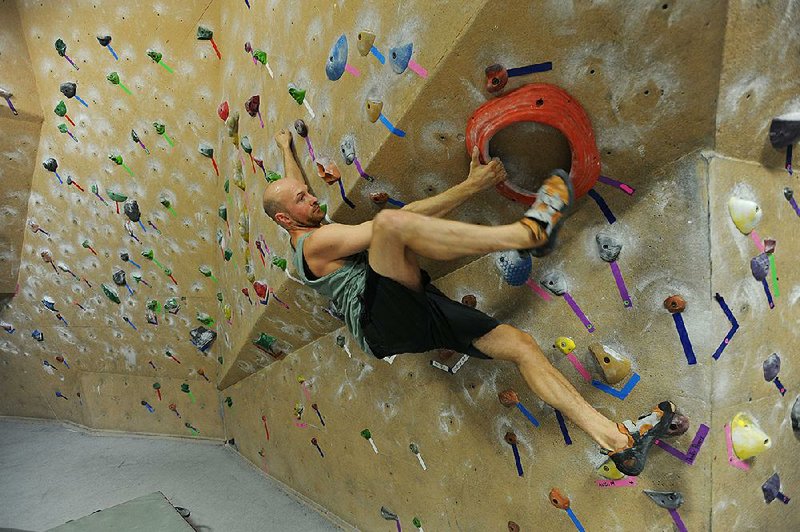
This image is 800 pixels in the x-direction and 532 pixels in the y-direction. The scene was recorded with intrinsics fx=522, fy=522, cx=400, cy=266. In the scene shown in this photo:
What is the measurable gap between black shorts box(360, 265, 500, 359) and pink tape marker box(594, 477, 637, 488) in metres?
0.48

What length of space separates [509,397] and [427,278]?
A: 0.49m

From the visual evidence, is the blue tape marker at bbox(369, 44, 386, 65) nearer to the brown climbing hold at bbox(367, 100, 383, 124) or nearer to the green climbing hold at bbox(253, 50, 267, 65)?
the brown climbing hold at bbox(367, 100, 383, 124)

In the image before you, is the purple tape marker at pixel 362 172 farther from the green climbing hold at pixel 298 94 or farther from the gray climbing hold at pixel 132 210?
the gray climbing hold at pixel 132 210

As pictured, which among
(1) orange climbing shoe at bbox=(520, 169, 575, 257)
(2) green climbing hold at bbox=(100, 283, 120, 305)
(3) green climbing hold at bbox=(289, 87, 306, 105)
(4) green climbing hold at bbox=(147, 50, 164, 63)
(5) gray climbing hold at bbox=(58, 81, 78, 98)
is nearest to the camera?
(1) orange climbing shoe at bbox=(520, 169, 575, 257)

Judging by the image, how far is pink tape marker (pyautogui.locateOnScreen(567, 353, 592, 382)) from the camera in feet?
4.86

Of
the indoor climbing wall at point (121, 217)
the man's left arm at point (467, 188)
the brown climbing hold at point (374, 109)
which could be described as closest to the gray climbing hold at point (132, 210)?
the indoor climbing wall at point (121, 217)

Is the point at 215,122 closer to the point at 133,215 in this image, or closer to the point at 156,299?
the point at 133,215

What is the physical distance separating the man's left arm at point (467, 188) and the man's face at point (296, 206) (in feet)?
1.15

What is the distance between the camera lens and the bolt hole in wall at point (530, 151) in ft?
4.44

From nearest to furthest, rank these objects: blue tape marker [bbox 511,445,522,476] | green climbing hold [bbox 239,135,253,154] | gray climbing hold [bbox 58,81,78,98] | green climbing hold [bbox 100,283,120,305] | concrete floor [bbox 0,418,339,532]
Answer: blue tape marker [bbox 511,445,522,476] < green climbing hold [bbox 239,135,253,154] < concrete floor [bbox 0,418,339,532] < gray climbing hold [bbox 58,81,78,98] < green climbing hold [bbox 100,283,120,305]

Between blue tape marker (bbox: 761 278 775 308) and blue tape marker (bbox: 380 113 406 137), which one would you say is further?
blue tape marker (bbox: 380 113 406 137)

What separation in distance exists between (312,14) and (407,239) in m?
0.94

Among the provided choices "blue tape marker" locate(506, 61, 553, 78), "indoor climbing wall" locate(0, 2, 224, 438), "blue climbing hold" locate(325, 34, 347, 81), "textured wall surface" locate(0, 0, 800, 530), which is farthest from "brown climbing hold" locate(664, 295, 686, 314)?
"indoor climbing wall" locate(0, 2, 224, 438)

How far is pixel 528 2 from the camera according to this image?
1129 mm
